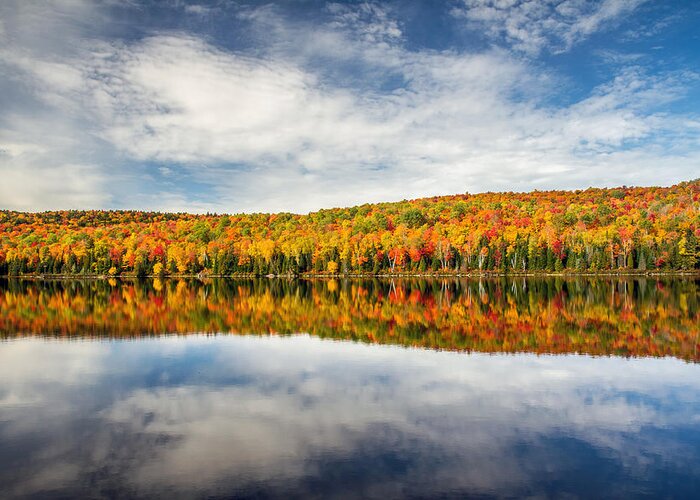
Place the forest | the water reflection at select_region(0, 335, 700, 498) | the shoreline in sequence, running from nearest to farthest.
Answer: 1. the water reflection at select_region(0, 335, 700, 498)
2. the shoreline
3. the forest

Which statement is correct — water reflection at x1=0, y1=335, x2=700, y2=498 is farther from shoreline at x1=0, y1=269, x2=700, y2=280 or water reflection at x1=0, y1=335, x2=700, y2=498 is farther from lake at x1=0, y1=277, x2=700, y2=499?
shoreline at x1=0, y1=269, x2=700, y2=280

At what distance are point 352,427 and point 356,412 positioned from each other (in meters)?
1.30

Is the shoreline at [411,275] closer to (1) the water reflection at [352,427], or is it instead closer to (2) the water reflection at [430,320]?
(2) the water reflection at [430,320]

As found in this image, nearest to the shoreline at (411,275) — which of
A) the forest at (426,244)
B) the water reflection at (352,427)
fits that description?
the forest at (426,244)

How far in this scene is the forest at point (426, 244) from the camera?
354ft

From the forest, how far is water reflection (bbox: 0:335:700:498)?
9459cm

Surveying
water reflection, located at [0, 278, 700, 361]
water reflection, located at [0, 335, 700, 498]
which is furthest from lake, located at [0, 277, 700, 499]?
water reflection, located at [0, 278, 700, 361]

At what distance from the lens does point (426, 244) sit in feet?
403

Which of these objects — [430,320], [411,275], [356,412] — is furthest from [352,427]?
[411,275]

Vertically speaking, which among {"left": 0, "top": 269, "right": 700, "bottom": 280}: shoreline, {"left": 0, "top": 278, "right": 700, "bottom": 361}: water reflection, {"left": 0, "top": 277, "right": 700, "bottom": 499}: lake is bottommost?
{"left": 0, "top": 269, "right": 700, "bottom": 280}: shoreline

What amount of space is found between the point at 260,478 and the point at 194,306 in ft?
130

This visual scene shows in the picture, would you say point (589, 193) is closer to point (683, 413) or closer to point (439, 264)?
point (439, 264)

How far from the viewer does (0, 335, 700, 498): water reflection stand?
1112 centimetres

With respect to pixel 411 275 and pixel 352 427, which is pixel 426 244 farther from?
pixel 352 427
